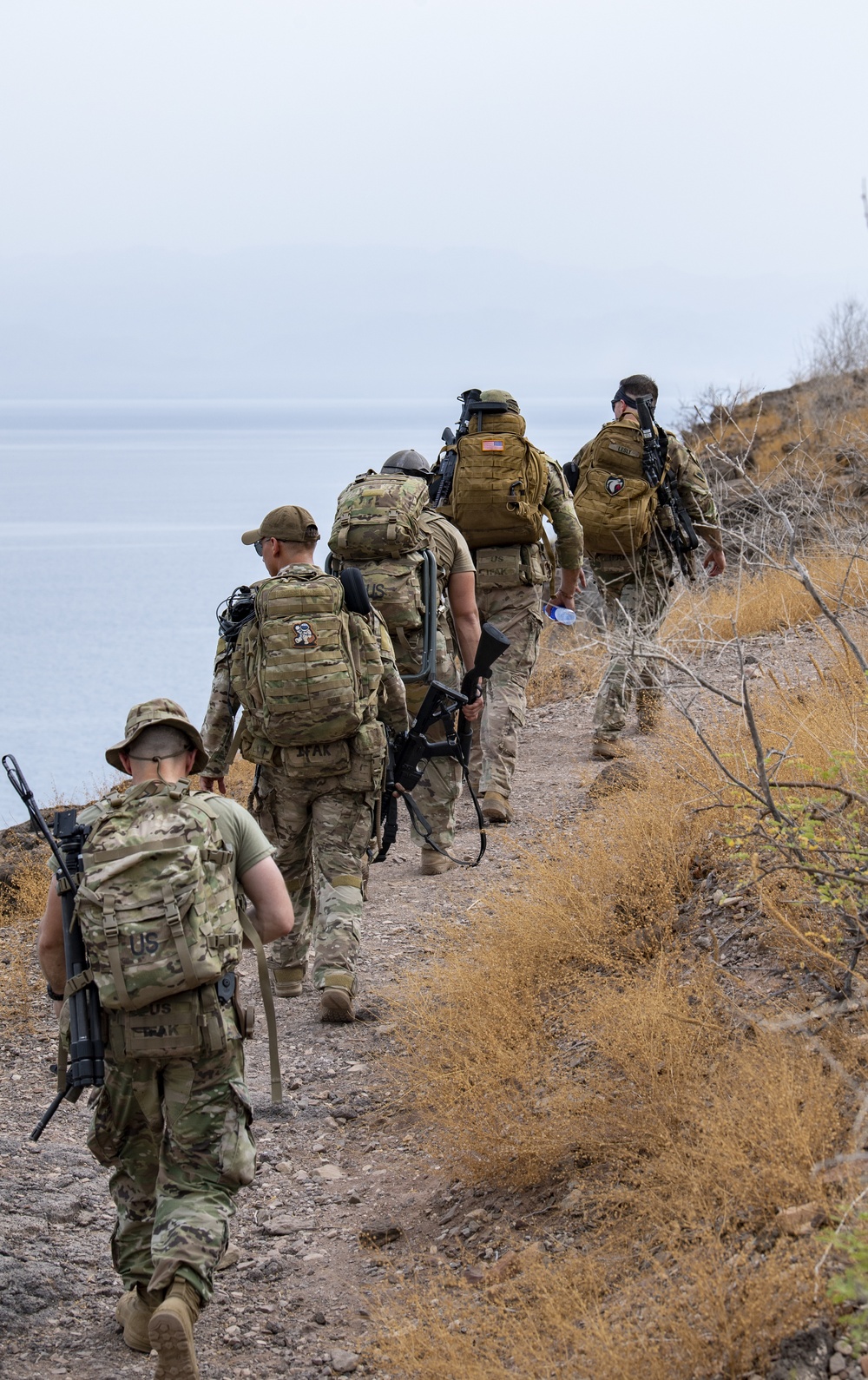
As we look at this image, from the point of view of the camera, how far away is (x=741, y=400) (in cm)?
1834

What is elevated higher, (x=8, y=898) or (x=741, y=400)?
(x=741, y=400)

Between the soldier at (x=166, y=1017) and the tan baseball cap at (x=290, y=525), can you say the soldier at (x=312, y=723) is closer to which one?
the tan baseball cap at (x=290, y=525)

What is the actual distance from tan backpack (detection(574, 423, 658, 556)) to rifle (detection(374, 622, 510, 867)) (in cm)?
199

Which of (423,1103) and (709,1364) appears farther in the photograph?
(423,1103)

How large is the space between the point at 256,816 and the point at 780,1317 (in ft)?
10.1

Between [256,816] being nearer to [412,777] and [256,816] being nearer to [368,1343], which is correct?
[412,777]

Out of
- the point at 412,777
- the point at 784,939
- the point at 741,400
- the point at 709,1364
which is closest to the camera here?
the point at 709,1364

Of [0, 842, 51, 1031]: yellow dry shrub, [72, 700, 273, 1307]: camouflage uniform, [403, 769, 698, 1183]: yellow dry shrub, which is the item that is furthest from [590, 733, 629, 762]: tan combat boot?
[72, 700, 273, 1307]: camouflage uniform

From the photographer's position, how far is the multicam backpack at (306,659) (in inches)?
187

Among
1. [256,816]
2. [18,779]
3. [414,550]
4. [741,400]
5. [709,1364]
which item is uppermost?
[741,400]

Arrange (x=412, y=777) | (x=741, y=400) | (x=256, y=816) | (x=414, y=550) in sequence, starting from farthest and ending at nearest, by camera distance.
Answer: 1. (x=741, y=400)
2. (x=414, y=550)
3. (x=412, y=777)
4. (x=256, y=816)

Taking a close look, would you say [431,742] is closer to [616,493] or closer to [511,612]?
[511,612]

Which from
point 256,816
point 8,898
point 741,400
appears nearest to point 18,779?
point 256,816

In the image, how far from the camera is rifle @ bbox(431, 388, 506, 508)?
7.02m
